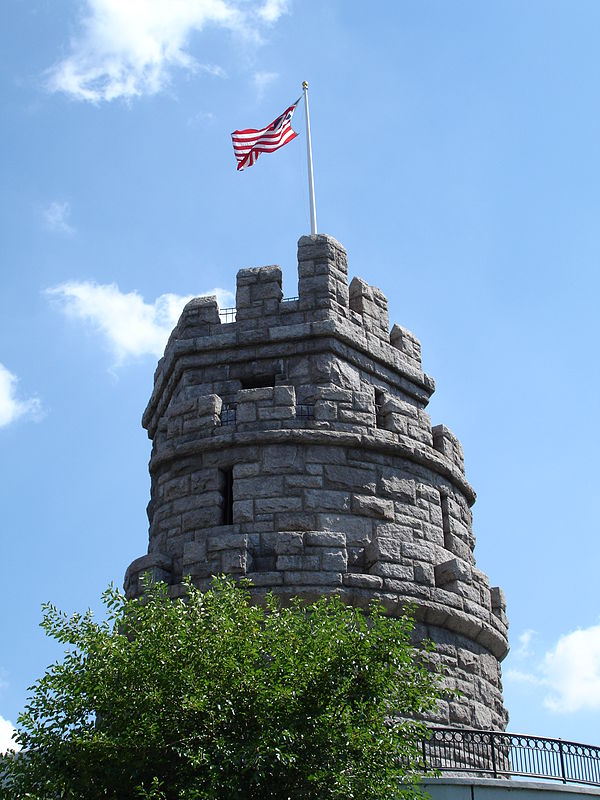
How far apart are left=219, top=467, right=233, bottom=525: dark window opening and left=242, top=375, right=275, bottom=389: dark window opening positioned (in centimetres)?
157

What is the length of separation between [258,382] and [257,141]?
228 inches

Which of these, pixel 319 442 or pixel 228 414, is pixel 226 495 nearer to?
pixel 228 414

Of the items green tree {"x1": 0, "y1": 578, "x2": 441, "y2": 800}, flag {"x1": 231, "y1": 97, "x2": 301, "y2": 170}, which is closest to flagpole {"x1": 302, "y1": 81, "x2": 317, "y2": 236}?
flag {"x1": 231, "y1": 97, "x2": 301, "y2": 170}

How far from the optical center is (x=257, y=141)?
69.3 ft

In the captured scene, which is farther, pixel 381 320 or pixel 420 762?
pixel 381 320

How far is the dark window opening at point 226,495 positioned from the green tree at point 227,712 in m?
3.83

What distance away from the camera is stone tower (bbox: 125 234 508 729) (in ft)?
51.2

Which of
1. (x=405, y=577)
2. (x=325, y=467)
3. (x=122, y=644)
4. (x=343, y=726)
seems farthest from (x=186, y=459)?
(x=343, y=726)

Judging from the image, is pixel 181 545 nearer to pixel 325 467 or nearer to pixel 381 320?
pixel 325 467

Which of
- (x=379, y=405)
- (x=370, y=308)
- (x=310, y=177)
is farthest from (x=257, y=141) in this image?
(x=379, y=405)

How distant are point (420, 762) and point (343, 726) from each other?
121 centimetres

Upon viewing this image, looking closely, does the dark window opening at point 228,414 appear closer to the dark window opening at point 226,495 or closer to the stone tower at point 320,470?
the stone tower at point 320,470

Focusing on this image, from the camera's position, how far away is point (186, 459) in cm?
1692

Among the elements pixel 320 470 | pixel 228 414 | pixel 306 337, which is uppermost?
pixel 306 337
